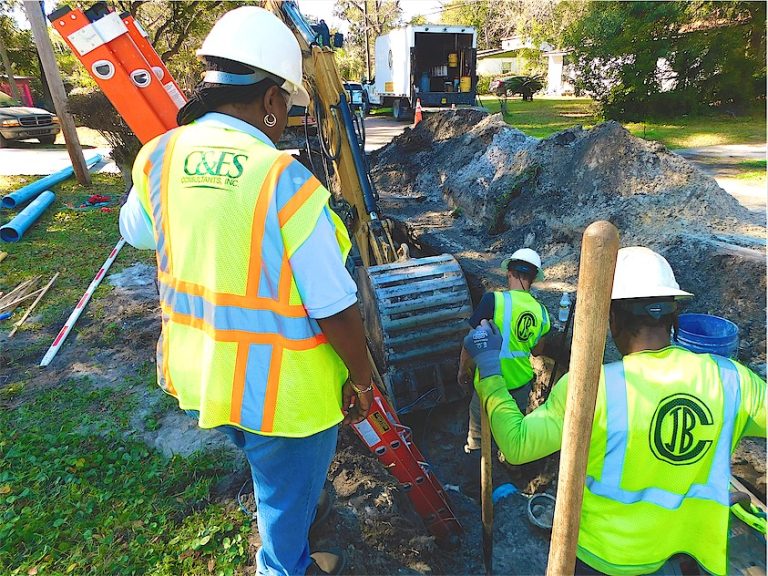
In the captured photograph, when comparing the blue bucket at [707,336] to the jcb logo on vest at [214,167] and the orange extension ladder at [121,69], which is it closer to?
the jcb logo on vest at [214,167]

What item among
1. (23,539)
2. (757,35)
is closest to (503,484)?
(23,539)

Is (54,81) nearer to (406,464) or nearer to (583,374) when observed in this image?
(406,464)

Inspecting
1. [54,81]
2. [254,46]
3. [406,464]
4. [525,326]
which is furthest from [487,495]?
[54,81]

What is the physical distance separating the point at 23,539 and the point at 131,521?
528mm

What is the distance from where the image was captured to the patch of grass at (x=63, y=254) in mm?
5867

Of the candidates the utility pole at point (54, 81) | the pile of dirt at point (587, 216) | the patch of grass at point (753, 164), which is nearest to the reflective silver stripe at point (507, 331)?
the pile of dirt at point (587, 216)

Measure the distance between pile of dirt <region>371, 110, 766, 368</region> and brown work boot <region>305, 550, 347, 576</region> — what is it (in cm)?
285

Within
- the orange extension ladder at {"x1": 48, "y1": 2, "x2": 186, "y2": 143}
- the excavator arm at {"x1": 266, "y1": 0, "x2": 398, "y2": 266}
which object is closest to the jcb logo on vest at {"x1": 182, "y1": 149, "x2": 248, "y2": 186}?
the orange extension ladder at {"x1": 48, "y1": 2, "x2": 186, "y2": 143}

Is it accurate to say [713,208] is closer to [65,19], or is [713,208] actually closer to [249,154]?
[249,154]

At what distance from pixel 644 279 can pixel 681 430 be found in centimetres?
45

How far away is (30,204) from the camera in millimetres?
8859

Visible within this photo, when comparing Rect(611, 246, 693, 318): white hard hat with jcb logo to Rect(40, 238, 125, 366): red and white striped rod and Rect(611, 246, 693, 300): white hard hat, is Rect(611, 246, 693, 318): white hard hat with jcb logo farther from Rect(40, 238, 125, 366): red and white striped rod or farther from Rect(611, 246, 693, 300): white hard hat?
Rect(40, 238, 125, 366): red and white striped rod

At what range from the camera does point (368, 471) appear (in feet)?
10.8

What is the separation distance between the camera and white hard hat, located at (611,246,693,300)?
4.96 feet
